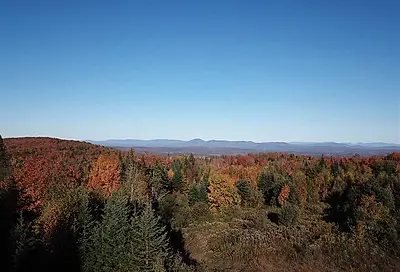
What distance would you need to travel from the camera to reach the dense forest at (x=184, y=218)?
23.8 m

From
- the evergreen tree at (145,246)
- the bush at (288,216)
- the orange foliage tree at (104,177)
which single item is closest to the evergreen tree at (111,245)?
the evergreen tree at (145,246)

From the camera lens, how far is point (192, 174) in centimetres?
8725

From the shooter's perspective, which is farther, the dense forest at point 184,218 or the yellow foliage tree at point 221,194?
the yellow foliage tree at point 221,194

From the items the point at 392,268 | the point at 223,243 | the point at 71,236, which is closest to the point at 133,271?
the point at 71,236

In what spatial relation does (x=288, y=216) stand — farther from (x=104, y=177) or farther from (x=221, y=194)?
(x=104, y=177)

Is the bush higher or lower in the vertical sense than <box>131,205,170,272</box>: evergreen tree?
→ lower

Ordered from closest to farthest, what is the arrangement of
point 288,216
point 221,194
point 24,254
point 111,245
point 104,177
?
1. point 111,245
2. point 24,254
3. point 104,177
4. point 288,216
5. point 221,194

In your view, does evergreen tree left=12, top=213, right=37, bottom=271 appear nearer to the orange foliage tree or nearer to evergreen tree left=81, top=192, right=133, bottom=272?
evergreen tree left=81, top=192, right=133, bottom=272

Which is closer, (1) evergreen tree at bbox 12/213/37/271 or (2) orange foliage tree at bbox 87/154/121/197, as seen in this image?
(1) evergreen tree at bbox 12/213/37/271

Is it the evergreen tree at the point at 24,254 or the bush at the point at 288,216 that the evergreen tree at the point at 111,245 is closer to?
the evergreen tree at the point at 24,254

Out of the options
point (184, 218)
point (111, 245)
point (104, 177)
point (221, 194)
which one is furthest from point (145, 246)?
point (221, 194)

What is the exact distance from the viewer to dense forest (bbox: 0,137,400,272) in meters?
23.8

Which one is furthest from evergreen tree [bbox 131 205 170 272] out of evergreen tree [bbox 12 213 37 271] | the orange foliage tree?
the orange foliage tree

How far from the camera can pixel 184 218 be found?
53750mm
